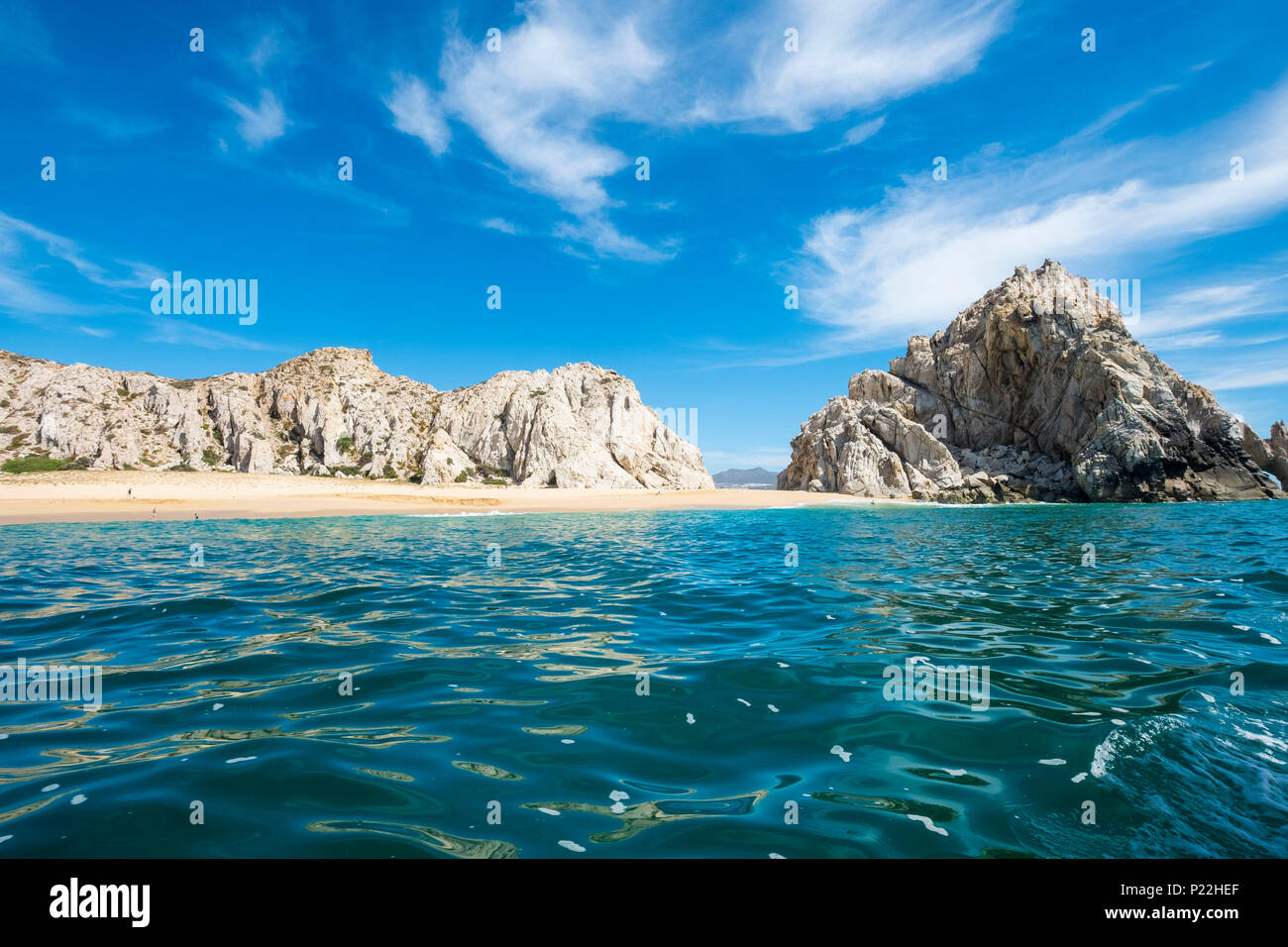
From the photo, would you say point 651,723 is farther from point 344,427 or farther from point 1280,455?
point 344,427

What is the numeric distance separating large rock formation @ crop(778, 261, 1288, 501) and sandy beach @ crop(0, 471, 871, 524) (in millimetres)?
19666

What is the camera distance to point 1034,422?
8375 centimetres

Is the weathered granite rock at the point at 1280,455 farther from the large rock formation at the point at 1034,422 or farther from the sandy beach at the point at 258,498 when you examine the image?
the sandy beach at the point at 258,498

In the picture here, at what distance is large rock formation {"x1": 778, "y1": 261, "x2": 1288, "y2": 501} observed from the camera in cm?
6781

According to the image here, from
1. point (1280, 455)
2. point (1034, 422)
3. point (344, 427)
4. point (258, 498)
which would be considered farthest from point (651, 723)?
point (344, 427)

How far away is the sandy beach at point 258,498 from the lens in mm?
42656

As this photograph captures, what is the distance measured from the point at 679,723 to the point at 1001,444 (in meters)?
96.7

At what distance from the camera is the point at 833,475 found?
8656 cm

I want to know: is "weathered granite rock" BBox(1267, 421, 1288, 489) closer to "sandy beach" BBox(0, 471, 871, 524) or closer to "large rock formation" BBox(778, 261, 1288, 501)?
"large rock formation" BBox(778, 261, 1288, 501)

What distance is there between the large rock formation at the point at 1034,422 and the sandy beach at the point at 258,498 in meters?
19.7

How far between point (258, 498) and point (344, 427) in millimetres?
51999

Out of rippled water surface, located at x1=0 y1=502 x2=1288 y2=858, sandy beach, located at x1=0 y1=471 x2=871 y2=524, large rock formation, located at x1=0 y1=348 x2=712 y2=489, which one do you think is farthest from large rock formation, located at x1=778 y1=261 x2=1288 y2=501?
rippled water surface, located at x1=0 y1=502 x2=1288 y2=858
